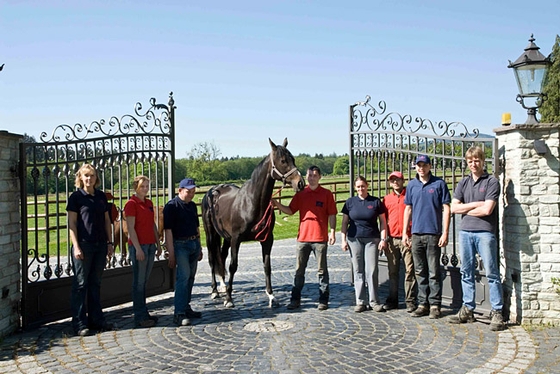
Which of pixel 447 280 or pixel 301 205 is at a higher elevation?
pixel 301 205

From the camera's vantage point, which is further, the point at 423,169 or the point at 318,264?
the point at 318,264

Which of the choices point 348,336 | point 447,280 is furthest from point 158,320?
point 447,280

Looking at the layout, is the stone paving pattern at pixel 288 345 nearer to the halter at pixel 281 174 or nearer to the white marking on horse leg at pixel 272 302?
the white marking on horse leg at pixel 272 302

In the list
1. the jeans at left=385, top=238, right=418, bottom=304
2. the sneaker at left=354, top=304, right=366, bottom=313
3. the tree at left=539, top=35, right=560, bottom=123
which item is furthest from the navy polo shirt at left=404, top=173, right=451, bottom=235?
the tree at left=539, top=35, right=560, bottom=123

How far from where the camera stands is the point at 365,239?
6652 mm

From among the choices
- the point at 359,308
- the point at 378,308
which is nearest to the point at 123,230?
the point at 359,308

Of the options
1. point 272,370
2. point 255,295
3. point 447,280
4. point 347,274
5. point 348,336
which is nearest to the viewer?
point 272,370

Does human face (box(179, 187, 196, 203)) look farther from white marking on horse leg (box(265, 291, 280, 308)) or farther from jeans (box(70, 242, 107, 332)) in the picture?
white marking on horse leg (box(265, 291, 280, 308))

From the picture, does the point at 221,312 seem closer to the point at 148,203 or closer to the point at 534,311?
the point at 148,203

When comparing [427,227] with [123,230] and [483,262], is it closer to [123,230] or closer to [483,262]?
[483,262]

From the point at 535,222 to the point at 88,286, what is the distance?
5389mm

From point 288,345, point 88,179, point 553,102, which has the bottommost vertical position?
point 288,345

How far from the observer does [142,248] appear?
6.18 metres

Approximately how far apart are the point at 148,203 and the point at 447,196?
12.3 ft
